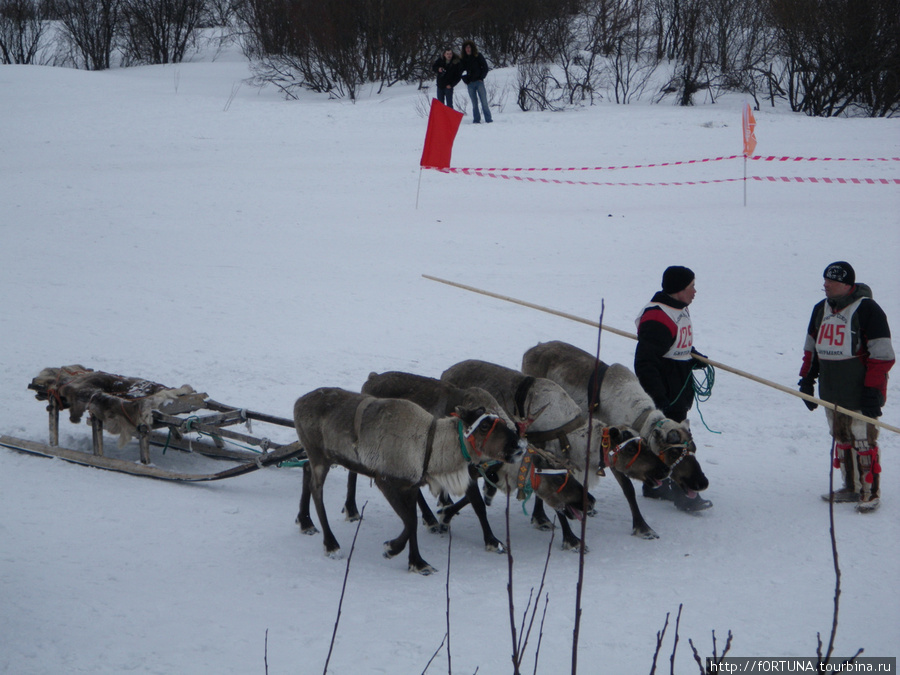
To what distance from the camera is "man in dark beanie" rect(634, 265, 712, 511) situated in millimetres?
5695

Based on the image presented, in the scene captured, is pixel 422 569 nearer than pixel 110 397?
Yes

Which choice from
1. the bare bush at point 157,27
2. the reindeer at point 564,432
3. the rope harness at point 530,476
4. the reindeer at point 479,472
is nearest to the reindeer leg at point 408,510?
the reindeer at point 479,472

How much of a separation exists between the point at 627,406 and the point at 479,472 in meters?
1.18

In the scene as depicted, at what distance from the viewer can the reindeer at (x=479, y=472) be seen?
4.88 m

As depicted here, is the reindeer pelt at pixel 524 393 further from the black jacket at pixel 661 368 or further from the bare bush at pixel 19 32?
the bare bush at pixel 19 32

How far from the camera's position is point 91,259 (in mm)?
12016

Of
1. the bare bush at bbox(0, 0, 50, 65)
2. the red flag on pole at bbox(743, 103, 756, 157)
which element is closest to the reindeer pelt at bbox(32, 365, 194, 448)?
the red flag on pole at bbox(743, 103, 756, 157)

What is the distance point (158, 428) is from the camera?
20.0 feet

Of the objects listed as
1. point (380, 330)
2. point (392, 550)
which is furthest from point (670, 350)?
point (380, 330)

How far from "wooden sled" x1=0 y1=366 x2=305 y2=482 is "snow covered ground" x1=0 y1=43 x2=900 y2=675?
0.14 meters

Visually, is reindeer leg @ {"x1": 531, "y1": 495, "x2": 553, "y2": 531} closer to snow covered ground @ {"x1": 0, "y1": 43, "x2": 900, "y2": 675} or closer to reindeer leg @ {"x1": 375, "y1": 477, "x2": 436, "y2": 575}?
snow covered ground @ {"x1": 0, "y1": 43, "x2": 900, "y2": 675}

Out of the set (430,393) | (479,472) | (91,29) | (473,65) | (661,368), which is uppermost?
(91,29)

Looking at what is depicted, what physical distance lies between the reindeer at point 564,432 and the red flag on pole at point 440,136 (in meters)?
8.42

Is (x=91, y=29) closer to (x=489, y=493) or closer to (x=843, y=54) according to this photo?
(x=843, y=54)
